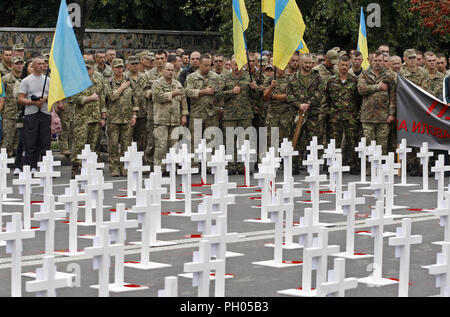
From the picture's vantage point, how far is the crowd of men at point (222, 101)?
17781mm

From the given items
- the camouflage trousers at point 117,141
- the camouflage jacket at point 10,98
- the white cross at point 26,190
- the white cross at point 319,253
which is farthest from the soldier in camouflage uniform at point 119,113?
the white cross at point 319,253

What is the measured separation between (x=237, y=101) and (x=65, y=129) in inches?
166

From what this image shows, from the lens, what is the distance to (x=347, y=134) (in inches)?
749

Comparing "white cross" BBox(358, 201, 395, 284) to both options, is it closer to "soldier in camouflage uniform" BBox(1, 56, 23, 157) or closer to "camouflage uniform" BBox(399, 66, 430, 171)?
"camouflage uniform" BBox(399, 66, 430, 171)

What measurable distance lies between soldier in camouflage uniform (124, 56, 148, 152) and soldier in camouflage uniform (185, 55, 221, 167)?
2.75ft

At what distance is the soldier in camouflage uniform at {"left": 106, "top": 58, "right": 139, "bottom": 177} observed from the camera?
1825 centimetres

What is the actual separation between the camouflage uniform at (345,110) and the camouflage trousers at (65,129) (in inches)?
213

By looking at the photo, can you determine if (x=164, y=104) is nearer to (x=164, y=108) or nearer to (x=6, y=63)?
(x=164, y=108)

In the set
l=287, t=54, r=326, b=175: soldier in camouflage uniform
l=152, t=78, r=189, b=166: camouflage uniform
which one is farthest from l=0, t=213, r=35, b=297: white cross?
l=287, t=54, r=326, b=175: soldier in camouflage uniform

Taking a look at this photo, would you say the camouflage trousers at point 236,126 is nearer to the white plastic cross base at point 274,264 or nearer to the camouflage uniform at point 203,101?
the camouflage uniform at point 203,101

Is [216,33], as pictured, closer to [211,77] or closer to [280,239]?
[211,77]

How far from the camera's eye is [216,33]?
3359cm

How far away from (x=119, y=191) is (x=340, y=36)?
1810cm
